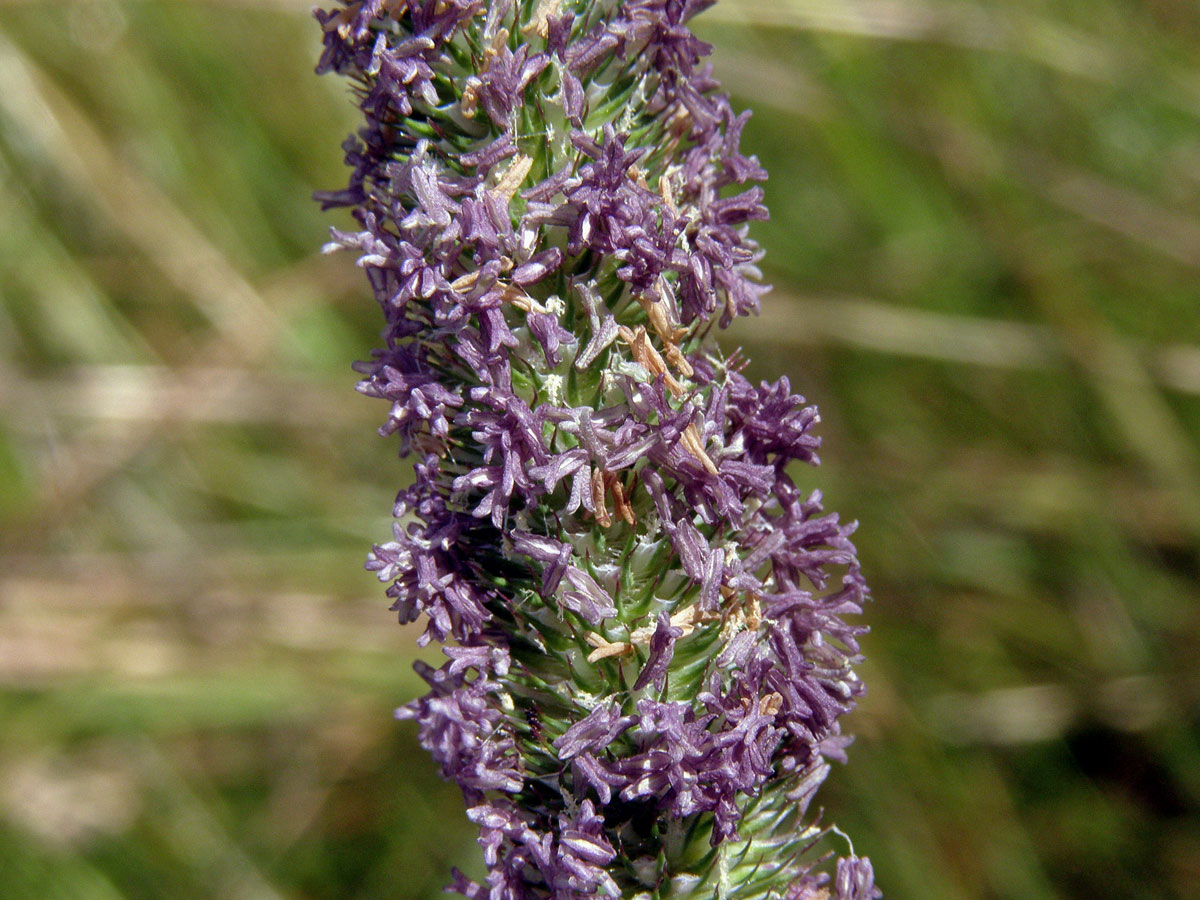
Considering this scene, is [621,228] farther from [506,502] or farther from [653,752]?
[653,752]

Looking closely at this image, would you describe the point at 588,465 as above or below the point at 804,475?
below

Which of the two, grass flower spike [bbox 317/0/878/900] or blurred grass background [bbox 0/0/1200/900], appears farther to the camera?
blurred grass background [bbox 0/0/1200/900]

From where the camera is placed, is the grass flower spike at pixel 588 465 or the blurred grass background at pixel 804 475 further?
the blurred grass background at pixel 804 475

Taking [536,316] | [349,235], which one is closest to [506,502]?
[536,316]
